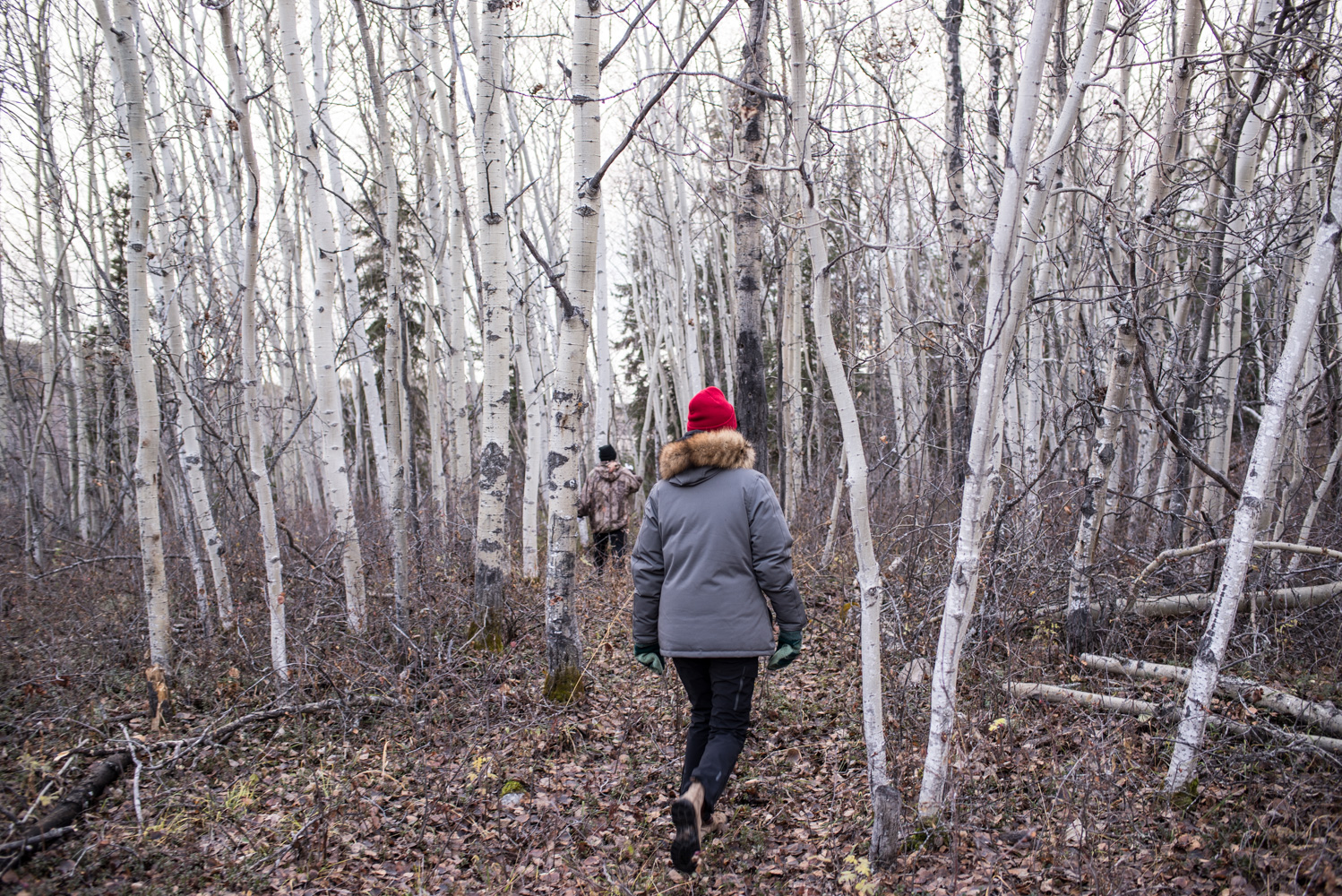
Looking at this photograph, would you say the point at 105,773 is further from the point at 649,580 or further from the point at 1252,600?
the point at 1252,600

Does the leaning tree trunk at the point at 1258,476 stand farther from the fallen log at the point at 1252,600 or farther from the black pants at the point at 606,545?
the black pants at the point at 606,545

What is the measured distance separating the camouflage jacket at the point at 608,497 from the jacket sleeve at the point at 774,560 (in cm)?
559

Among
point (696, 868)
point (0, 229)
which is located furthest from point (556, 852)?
point (0, 229)

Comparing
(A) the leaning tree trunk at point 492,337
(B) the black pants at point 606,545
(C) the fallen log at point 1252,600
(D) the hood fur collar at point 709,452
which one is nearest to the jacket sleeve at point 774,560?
(D) the hood fur collar at point 709,452

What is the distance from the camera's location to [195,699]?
195 inches

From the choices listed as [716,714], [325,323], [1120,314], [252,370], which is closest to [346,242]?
[325,323]

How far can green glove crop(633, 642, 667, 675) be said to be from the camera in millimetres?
3402

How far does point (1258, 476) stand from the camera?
2.89 metres

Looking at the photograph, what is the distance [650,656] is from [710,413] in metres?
1.19

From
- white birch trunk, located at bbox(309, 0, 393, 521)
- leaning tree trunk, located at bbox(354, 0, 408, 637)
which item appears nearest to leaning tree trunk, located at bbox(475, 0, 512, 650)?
leaning tree trunk, located at bbox(354, 0, 408, 637)

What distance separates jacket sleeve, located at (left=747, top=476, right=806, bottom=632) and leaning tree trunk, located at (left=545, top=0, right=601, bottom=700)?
1.70 meters

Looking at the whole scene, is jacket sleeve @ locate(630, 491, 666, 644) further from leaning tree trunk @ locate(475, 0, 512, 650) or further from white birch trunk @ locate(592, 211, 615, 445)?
white birch trunk @ locate(592, 211, 615, 445)

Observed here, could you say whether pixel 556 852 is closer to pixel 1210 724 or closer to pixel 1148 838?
pixel 1148 838

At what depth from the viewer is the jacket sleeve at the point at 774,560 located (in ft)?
10.5
